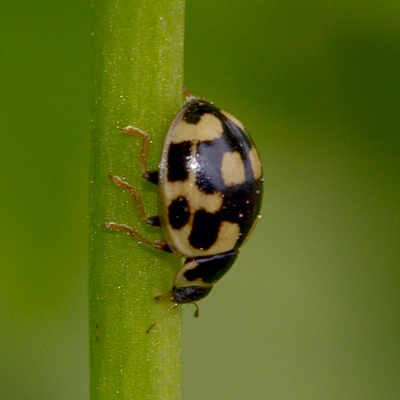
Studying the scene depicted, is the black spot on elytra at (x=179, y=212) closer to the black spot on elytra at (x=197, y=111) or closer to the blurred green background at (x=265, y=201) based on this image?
the black spot on elytra at (x=197, y=111)

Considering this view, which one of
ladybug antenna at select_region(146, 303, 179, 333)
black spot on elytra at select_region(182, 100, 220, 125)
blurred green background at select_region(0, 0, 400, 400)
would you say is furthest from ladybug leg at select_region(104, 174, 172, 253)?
blurred green background at select_region(0, 0, 400, 400)

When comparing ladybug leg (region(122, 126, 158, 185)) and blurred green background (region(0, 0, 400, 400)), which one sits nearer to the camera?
ladybug leg (region(122, 126, 158, 185))

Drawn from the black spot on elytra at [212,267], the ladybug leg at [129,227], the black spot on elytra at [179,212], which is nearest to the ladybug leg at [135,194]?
the ladybug leg at [129,227]

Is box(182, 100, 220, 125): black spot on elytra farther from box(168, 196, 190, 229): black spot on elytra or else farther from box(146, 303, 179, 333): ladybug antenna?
box(146, 303, 179, 333): ladybug antenna

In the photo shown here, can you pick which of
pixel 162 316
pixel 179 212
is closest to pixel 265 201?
pixel 179 212

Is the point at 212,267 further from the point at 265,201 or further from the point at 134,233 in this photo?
the point at 265,201

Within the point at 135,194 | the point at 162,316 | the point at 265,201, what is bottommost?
the point at 265,201

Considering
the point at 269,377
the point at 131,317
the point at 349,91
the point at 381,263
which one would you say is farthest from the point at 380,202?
the point at 131,317
